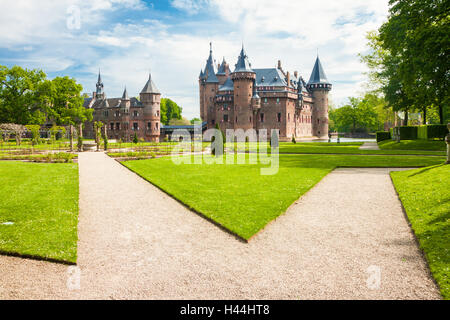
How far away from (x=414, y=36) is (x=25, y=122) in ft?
194

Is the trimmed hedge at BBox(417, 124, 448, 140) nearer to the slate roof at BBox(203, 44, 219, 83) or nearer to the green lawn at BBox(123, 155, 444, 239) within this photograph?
the green lawn at BBox(123, 155, 444, 239)

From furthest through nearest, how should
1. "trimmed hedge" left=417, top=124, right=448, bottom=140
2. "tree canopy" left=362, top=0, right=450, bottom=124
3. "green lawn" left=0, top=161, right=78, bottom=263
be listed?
"trimmed hedge" left=417, top=124, right=448, bottom=140 < "tree canopy" left=362, top=0, right=450, bottom=124 < "green lawn" left=0, top=161, right=78, bottom=263

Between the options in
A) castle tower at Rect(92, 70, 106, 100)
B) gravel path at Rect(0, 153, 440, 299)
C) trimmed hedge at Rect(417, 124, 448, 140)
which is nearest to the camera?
gravel path at Rect(0, 153, 440, 299)

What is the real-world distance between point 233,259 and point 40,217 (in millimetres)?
5100

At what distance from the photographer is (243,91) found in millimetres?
66125

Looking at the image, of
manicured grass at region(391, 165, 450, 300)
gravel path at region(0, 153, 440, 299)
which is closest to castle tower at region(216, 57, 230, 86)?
manicured grass at region(391, 165, 450, 300)

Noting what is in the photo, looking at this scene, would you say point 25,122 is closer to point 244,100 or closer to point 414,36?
point 244,100

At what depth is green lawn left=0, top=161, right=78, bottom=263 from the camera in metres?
5.91

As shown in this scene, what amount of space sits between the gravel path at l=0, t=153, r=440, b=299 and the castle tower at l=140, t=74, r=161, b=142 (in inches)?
2574

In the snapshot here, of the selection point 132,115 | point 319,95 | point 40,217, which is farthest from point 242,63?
point 40,217

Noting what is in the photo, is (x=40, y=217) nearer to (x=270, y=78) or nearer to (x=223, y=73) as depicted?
(x=270, y=78)

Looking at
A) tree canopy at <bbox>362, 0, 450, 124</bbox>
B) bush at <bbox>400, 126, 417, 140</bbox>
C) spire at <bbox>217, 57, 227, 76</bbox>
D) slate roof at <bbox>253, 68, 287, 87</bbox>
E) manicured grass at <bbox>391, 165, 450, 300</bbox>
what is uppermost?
spire at <bbox>217, 57, 227, 76</bbox>

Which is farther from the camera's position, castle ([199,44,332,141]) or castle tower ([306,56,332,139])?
castle tower ([306,56,332,139])
